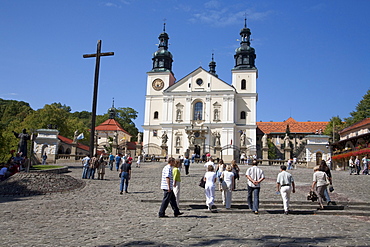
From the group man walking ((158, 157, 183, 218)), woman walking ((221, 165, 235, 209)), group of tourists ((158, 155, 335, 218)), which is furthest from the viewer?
woman walking ((221, 165, 235, 209))

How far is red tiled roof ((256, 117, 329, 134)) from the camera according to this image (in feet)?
253

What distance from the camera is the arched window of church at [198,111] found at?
5594 centimetres

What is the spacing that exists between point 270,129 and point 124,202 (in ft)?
233

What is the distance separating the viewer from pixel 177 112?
56375mm

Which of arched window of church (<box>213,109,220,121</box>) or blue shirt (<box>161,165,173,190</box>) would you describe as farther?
arched window of church (<box>213,109,220,121</box>)

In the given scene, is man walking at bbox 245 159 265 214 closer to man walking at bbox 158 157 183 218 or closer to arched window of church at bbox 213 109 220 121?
man walking at bbox 158 157 183 218

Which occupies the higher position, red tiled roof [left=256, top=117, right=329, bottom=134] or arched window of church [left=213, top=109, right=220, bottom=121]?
red tiled roof [left=256, top=117, right=329, bottom=134]

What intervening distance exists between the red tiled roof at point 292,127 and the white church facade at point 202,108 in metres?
24.1

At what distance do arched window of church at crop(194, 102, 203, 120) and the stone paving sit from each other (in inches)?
1731

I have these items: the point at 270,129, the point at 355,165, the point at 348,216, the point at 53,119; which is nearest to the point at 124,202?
the point at 348,216

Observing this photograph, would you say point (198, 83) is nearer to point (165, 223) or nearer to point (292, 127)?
point (292, 127)

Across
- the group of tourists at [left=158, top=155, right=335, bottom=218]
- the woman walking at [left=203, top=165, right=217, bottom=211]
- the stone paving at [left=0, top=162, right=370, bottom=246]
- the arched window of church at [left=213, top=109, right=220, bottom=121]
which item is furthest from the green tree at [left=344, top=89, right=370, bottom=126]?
the woman walking at [left=203, top=165, right=217, bottom=211]

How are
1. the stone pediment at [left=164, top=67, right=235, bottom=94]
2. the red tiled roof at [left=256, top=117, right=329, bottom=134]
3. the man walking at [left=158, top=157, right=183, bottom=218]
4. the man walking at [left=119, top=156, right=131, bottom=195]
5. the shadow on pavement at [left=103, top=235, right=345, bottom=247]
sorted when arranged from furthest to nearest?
1. the red tiled roof at [left=256, top=117, right=329, bottom=134]
2. the stone pediment at [left=164, top=67, right=235, bottom=94]
3. the man walking at [left=119, top=156, right=131, bottom=195]
4. the man walking at [left=158, top=157, right=183, bottom=218]
5. the shadow on pavement at [left=103, top=235, right=345, bottom=247]

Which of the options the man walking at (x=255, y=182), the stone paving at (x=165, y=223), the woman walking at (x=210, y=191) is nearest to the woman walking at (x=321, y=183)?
the stone paving at (x=165, y=223)
